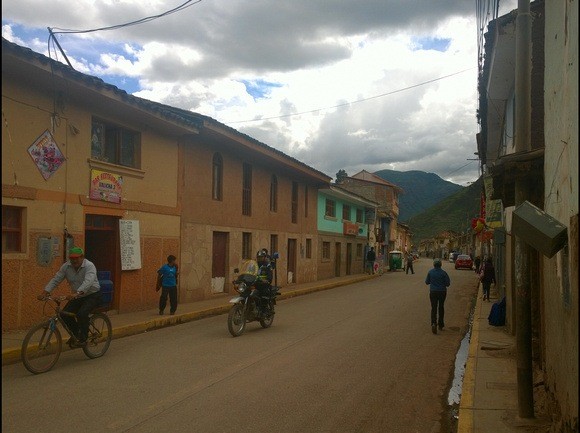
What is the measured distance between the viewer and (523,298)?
20.0ft

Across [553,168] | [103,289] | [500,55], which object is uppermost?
[500,55]

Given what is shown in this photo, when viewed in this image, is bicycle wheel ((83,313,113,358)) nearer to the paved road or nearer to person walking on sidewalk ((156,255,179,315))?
the paved road

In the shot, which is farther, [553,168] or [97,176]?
[97,176]

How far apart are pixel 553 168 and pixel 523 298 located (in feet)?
4.62

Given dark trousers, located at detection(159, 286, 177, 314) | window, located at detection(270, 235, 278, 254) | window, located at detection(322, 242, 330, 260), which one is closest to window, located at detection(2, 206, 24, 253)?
dark trousers, located at detection(159, 286, 177, 314)

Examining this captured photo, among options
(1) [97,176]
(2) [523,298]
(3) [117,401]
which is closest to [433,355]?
(2) [523,298]

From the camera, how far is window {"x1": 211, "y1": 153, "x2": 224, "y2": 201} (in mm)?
19188

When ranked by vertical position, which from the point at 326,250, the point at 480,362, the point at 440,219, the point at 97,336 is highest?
the point at 440,219

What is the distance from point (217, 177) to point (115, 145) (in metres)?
5.81

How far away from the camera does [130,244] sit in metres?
14.1

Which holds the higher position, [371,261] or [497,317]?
[371,261]

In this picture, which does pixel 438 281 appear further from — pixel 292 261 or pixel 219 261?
pixel 292 261

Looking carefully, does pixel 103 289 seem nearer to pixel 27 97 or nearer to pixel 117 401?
pixel 27 97

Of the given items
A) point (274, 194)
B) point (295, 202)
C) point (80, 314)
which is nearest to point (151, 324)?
point (80, 314)
